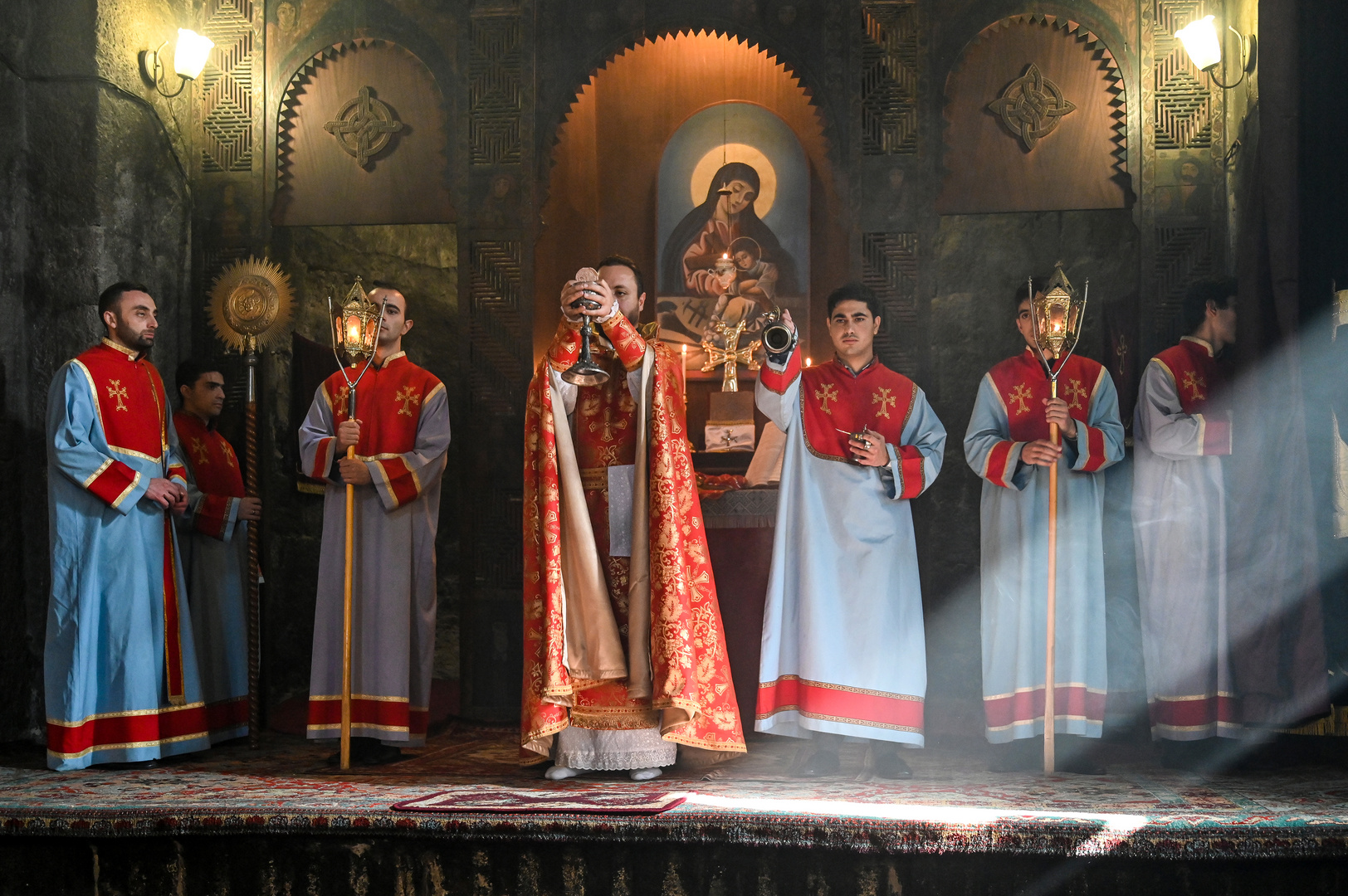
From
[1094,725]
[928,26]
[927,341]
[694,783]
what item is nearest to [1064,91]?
[928,26]

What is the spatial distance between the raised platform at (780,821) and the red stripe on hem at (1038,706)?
387mm

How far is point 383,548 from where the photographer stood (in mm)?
6156

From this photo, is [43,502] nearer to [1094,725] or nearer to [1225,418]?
[1094,725]

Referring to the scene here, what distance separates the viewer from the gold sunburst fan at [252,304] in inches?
269

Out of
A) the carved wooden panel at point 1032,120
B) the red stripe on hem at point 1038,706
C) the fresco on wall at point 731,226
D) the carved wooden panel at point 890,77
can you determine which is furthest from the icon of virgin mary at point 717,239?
the red stripe on hem at point 1038,706

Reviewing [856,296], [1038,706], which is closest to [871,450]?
[856,296]

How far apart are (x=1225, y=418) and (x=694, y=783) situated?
3.01m

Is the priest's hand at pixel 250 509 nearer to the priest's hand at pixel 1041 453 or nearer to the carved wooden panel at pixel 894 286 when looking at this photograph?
the carved wooden panel at pixel 894 286

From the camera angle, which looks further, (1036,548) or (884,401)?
(1036,548)

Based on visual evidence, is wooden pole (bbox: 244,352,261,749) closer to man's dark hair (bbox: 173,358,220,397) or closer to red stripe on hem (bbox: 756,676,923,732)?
man's dark hair (bbox: 173,358,220,397)

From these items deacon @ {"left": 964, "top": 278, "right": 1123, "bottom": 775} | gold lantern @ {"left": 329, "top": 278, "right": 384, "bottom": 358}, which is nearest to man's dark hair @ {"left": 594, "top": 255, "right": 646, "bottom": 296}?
gold lantern @ {"left": 329, "top": 278, "right": 384, "bottom": 358}

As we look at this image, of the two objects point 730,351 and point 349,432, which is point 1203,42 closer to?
point 730,351

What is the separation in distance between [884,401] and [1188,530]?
1581 millimetres

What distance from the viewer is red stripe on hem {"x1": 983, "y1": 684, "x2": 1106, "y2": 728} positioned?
5742 mm
